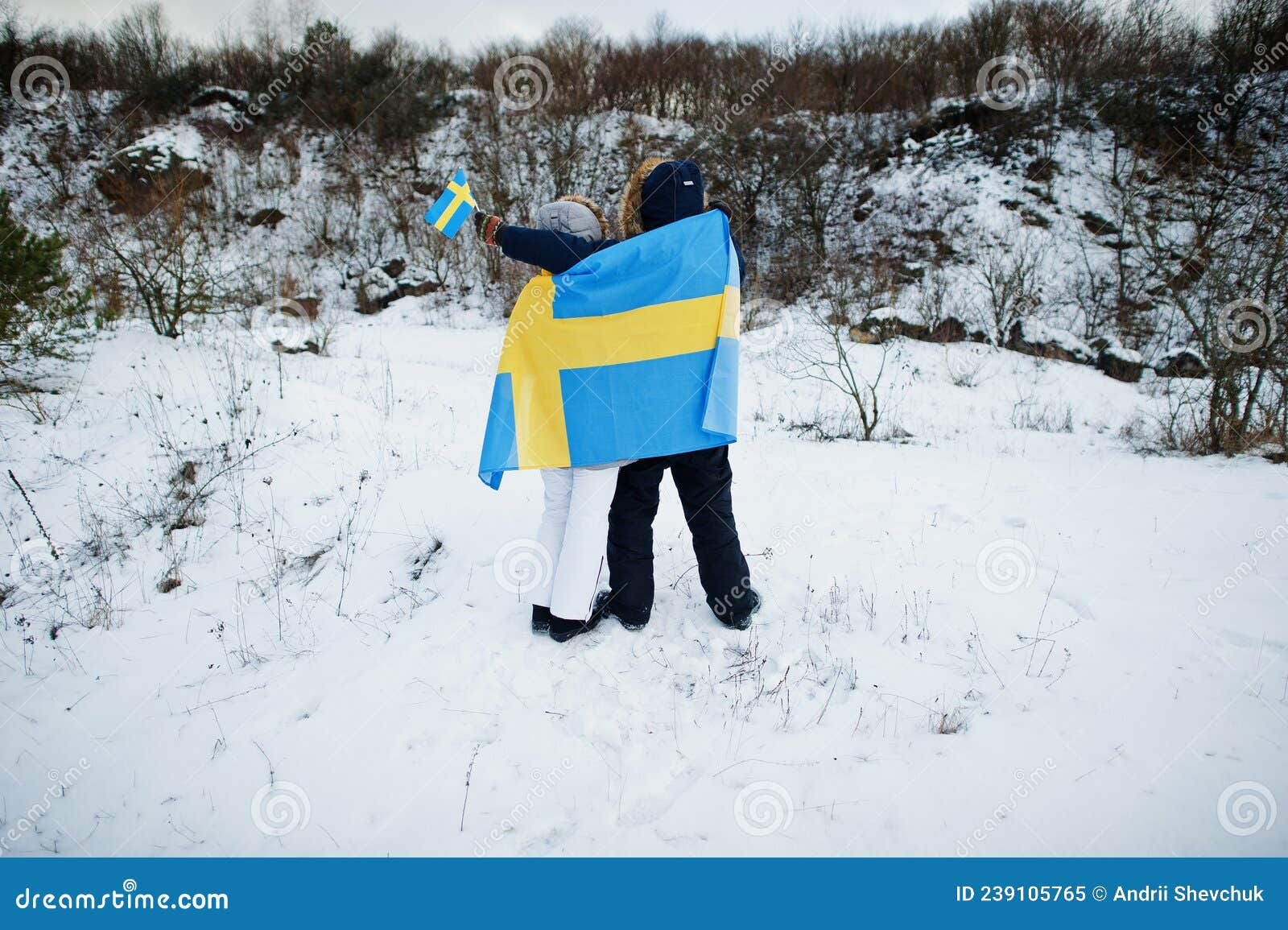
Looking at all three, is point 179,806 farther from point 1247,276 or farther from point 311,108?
point 311,108

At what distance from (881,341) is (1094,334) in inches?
191

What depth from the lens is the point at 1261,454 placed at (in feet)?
17.3

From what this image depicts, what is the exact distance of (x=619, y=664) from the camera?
9.03 ft

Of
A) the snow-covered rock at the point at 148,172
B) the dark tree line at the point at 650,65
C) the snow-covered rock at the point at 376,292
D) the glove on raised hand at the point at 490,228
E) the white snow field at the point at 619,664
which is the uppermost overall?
the dark tree line at the point at 650,65

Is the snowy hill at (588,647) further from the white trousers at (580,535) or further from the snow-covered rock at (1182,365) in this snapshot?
the snow-covered rock at (1182,365)

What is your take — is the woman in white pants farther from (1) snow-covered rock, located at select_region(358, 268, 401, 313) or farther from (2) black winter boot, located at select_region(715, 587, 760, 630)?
(1) snow-covered rock, located at select_region(358, 268, 401, 313)

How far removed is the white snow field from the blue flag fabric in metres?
1.02

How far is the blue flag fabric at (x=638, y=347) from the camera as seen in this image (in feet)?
8.32

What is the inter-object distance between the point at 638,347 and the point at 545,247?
572 mm

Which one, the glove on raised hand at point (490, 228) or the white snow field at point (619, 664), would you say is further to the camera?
the glove on raised hand at point (490, 228)

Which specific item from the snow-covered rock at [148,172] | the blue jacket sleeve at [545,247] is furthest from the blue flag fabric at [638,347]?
the snow-covered rock at [148,172]

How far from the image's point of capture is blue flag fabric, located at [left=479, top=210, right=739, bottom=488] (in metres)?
2.54

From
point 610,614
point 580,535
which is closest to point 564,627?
point 610,614

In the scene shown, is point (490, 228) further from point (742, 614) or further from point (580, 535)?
point (742, 614)
